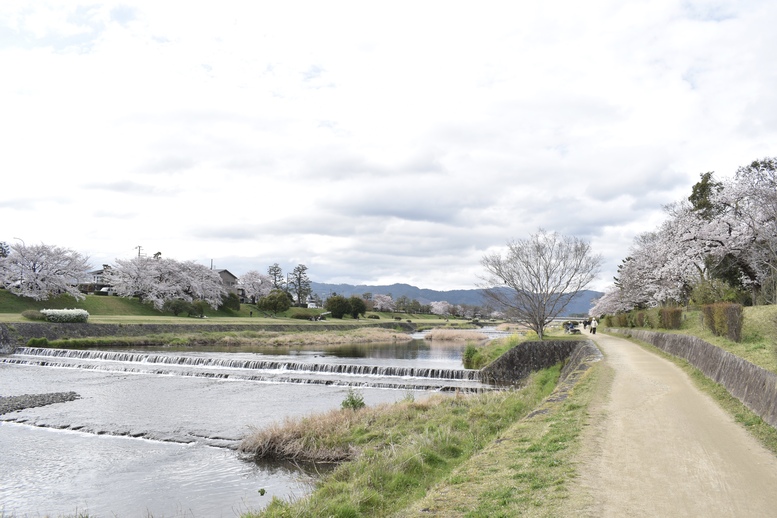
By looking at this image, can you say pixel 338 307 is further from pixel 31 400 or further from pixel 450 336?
pixel 31 400

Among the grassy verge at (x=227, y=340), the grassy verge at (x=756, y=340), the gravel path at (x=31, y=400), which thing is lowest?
the gravel path at (x=31, y=400)

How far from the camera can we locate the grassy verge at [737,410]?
8.12m

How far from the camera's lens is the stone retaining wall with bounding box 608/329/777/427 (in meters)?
9.05

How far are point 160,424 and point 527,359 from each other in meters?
16.6

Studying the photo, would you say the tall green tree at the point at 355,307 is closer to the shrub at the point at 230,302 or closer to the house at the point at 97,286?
the shrub at the point at 230,302

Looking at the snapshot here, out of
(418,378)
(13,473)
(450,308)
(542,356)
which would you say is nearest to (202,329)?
(418,378)

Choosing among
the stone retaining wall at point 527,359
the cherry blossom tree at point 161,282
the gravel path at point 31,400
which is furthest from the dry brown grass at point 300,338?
the cherry blossom tree at point 161,282

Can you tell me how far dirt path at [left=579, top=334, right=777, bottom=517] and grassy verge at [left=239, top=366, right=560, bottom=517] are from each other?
8.35ft

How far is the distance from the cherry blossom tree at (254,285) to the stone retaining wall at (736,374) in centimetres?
9998

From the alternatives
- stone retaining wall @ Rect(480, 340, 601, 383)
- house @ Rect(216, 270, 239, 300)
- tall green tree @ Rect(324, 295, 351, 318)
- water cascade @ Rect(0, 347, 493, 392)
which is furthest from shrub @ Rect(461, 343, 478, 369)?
house @ Rect(216, 270, 239, 300)

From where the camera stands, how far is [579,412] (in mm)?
10422

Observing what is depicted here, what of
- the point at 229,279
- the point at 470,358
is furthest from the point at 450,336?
the point at 229,279

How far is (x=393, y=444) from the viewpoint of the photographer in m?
11.0

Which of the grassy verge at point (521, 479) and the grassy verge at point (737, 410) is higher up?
the grassy verge at point (737, 410)
